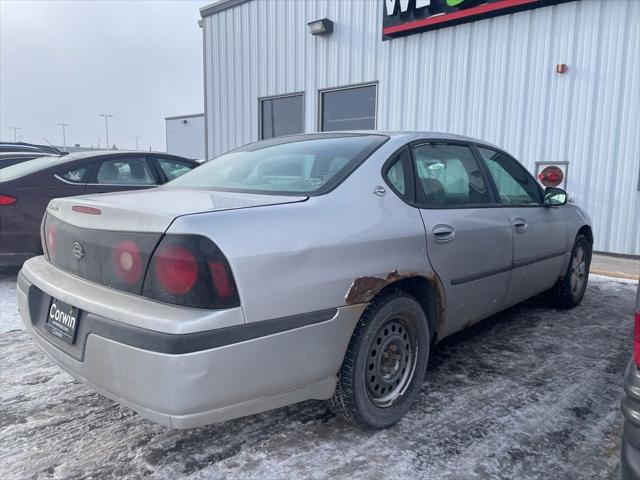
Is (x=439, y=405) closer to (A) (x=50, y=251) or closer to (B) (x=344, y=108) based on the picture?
(A) (x=50, y=251)

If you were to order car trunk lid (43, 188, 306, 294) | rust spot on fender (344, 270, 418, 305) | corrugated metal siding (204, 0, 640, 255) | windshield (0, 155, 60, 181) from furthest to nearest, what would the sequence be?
corrugated metal siding (204, 0, 640, 255)
windshield (0, 155, 60, 181)
rust spot on fender (344, 270, 418, 305)
car trunk lid (43, 188, 306, 294)

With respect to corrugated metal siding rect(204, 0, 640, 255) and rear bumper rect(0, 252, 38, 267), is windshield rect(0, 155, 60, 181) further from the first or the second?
corrugated metal siding rect(204, 0, 640, 255)

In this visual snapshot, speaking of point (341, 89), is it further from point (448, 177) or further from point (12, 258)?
point (448, 177)

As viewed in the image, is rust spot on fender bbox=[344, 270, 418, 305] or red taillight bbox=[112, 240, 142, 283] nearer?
red taillight bbox=[112, 240, 142, 283]

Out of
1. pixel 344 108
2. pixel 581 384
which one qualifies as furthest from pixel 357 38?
pixel 581 384

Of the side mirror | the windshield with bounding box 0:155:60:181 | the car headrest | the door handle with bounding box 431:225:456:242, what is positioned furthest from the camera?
the windshield with bounding box 0:155:60:181

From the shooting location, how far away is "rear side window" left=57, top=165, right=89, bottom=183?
5.04 metres

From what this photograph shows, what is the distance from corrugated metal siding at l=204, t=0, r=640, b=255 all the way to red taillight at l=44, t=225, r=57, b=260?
6.95m

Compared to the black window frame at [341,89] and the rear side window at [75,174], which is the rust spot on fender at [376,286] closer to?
the rear side window at [75,174]

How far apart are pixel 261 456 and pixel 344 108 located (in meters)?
8.48

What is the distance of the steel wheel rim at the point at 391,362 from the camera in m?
2.34

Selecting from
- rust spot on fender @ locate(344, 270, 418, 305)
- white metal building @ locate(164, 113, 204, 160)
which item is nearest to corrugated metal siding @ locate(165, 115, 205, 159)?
white metal building @ locate(164, 113, 204, 160)

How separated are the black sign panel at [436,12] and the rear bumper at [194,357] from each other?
699 cm

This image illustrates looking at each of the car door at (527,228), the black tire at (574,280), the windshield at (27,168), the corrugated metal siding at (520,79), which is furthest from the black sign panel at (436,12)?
the windshield at (27,168)
